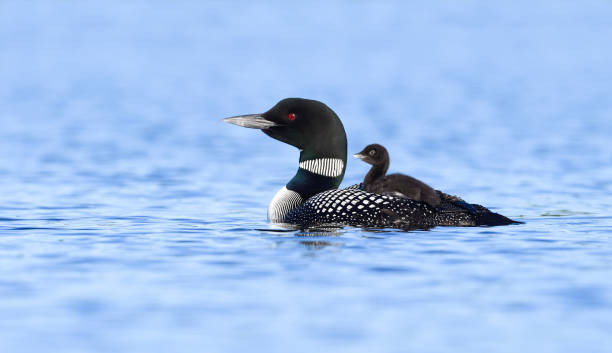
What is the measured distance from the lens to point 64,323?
14.7 feet

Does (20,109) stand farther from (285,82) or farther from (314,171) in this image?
(314,171)

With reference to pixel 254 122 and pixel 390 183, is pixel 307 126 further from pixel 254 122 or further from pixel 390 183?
pixel 390 183

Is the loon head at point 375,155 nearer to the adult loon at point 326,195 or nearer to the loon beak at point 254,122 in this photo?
the adult loon at point 326,195

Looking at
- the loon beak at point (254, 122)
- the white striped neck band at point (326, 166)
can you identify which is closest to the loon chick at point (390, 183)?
the white striped neck band at point (326, 166)

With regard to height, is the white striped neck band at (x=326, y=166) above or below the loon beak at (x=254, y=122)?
below

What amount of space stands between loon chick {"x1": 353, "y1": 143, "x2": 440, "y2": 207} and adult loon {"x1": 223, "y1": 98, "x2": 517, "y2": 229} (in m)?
0.05

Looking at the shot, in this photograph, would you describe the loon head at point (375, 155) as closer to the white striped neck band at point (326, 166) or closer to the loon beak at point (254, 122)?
the white striped neck band at point (326, 166)

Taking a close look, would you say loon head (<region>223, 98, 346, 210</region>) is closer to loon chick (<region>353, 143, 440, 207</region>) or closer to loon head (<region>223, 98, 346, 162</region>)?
loon head (<region>223, 98, 346, 162</region>)

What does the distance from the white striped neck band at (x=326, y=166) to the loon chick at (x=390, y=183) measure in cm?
A: 22

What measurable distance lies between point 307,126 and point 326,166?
0.27m

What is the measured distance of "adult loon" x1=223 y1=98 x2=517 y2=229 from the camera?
6656 millimetres

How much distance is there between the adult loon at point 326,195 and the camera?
6656mm

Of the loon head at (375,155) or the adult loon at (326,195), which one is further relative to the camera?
the loon head at (375,155)

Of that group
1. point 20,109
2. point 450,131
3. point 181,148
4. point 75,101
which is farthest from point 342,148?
point 75,101
